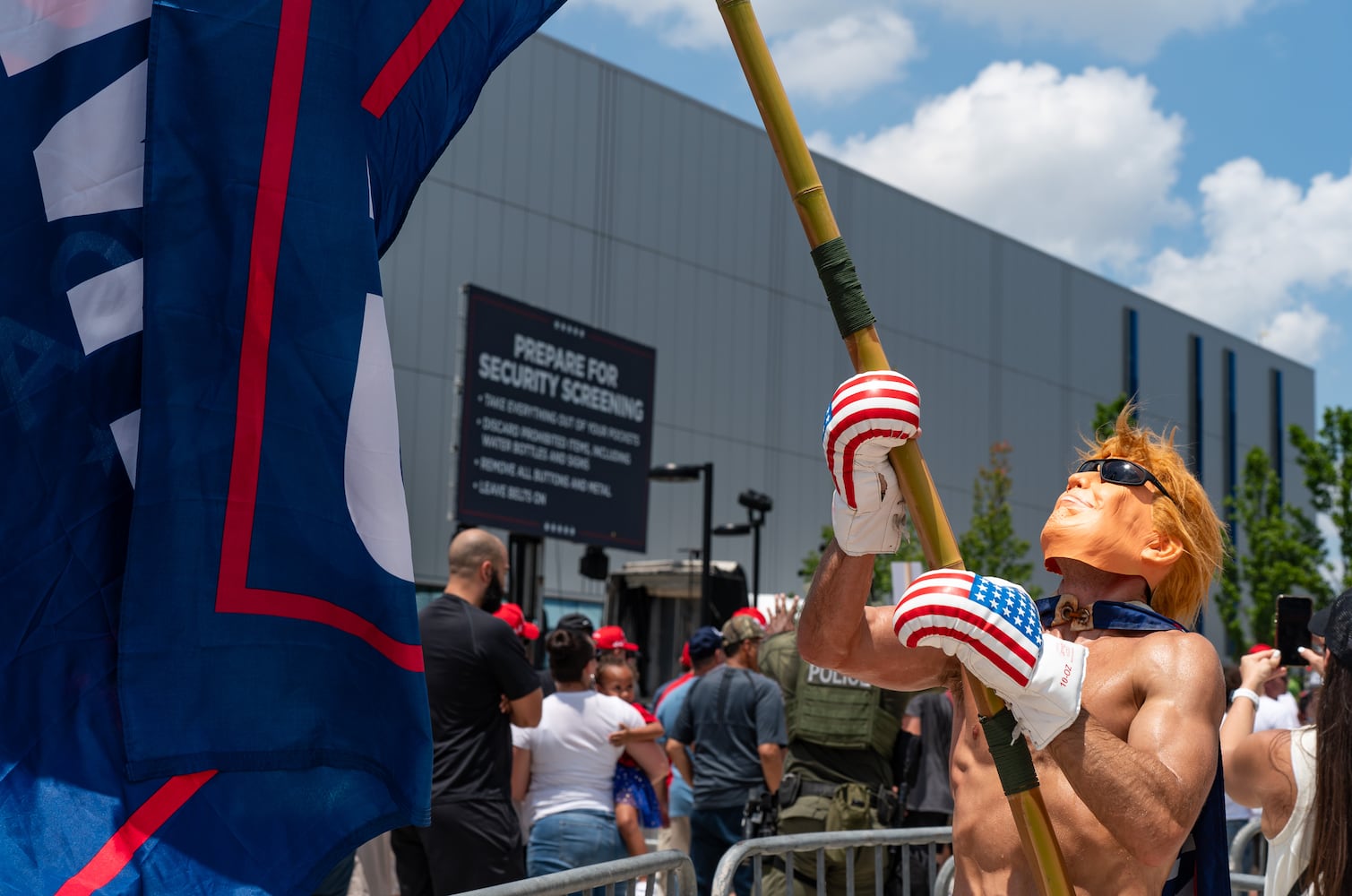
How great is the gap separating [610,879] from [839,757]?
11.3 ft

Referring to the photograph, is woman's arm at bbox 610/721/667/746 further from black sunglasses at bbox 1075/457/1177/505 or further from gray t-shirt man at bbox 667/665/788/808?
black sunglasses at bbox 1075/457/1177/505

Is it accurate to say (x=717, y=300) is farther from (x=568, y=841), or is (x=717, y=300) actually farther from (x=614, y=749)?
(x=568, y=841)

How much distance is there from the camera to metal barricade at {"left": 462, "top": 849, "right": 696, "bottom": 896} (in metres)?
2.94

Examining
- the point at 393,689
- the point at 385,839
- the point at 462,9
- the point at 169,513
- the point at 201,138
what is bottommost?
the point at 385,839

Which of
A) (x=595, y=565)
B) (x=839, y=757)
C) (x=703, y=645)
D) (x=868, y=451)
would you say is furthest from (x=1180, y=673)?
(x=595, y=565)

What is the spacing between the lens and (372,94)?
2.99 meters

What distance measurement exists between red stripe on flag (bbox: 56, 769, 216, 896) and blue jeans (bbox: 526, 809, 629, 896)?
12.6ft

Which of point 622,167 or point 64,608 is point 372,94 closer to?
point 64,608

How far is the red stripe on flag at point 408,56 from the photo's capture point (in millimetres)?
3000

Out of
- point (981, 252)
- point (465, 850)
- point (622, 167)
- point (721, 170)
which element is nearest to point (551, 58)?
point (622, 167)

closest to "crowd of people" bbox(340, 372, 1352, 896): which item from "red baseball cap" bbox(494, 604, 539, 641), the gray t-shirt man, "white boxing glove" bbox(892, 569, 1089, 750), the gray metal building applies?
"white boxing glove" bbox(892, 569, 1089, 750)

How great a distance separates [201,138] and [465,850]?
10.8 feet

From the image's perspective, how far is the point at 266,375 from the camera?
2777mm

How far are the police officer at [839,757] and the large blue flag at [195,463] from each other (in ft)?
13.1
